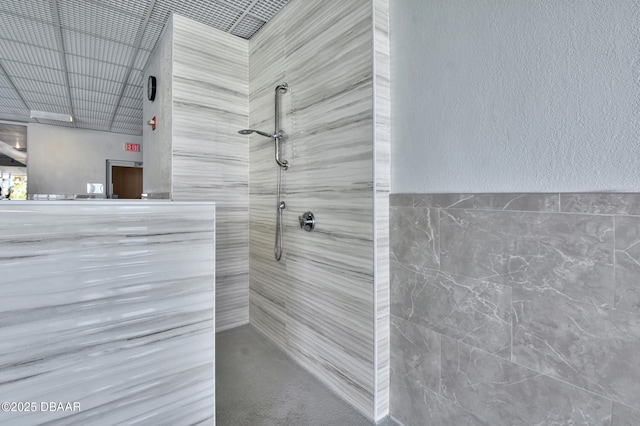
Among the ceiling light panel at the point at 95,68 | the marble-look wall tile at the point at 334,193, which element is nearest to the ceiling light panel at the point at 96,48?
the ceiling light panel at the point at 95,68

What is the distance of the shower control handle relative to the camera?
5.88 ft

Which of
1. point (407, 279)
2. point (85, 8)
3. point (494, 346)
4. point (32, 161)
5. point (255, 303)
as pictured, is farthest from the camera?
point (32, 161)

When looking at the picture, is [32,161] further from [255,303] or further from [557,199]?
[557,199]

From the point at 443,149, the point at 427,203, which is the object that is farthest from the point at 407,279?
the point at 443,149

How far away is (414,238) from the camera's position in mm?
1361

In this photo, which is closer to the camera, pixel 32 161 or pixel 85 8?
pixel 85 8

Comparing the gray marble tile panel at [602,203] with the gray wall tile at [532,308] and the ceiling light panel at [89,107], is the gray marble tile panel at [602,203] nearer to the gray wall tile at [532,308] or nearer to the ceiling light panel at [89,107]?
the gray wall tile at [532,308]

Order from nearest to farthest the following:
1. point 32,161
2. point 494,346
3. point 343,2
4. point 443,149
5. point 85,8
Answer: point 494,346 → point 443,149 → point 343,2 → point 85,8 → point 32,161

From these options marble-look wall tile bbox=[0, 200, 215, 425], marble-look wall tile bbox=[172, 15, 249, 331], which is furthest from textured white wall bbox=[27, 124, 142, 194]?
marble-look wall tile bbox=[0, 200, 215, 425]

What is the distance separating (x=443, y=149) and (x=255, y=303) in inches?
76.5

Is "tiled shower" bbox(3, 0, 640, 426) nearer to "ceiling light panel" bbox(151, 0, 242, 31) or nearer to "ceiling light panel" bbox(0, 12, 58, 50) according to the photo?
"ceiling light panel" bbox(151, 0, 242, 31)

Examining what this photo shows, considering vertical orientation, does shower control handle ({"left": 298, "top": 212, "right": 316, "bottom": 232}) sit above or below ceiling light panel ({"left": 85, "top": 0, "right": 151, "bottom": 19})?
below

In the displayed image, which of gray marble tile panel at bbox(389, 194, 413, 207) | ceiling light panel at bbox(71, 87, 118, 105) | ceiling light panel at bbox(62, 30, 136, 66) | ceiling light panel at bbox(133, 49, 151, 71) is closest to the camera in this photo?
gray marble tile panel at bbox(389, 194, 413, 207)

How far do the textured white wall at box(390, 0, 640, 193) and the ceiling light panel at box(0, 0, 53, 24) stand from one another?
98.5 inches
